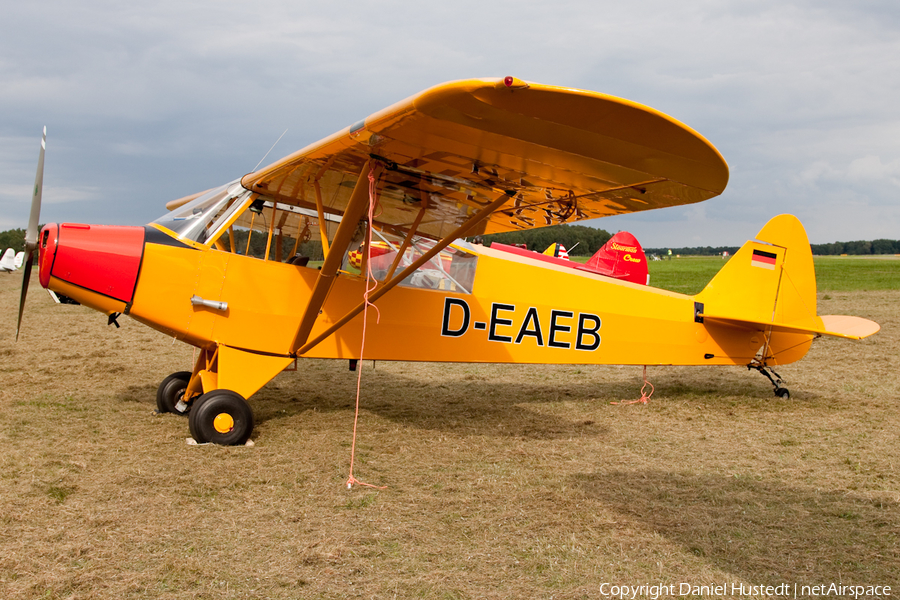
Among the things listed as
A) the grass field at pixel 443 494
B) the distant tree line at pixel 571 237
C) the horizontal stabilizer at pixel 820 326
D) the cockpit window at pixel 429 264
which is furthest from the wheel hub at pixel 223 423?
the distant tree line at pixel 571 237

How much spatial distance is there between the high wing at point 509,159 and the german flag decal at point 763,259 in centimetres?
334

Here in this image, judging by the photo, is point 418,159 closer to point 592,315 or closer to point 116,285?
point 116,285

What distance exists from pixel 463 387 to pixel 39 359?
6.32 meters

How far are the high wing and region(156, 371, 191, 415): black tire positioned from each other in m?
2.20

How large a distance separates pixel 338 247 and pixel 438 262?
1.69 meters

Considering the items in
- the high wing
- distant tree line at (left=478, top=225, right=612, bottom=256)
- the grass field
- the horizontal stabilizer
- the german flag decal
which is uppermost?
distant tree line at (left=478, top=225, right=612, bottom=256)

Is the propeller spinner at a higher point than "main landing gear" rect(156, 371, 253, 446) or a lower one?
higher

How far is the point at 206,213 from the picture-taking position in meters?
5.65

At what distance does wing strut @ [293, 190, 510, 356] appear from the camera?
459cm

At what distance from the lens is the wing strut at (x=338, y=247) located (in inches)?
178

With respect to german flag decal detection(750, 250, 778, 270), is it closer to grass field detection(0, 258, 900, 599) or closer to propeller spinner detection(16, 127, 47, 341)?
grass field detection(0, 258, 900, 599)

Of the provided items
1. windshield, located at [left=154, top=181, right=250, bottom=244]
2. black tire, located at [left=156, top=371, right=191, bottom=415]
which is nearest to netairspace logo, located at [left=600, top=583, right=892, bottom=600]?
windshield, located at [left=154, top=181, right=250, bottom=244]

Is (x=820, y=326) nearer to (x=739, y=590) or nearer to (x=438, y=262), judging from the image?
Answer: (x=438, y=262)

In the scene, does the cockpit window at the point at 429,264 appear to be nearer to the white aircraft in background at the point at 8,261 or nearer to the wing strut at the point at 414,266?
the wing strut at the point at 414,266
